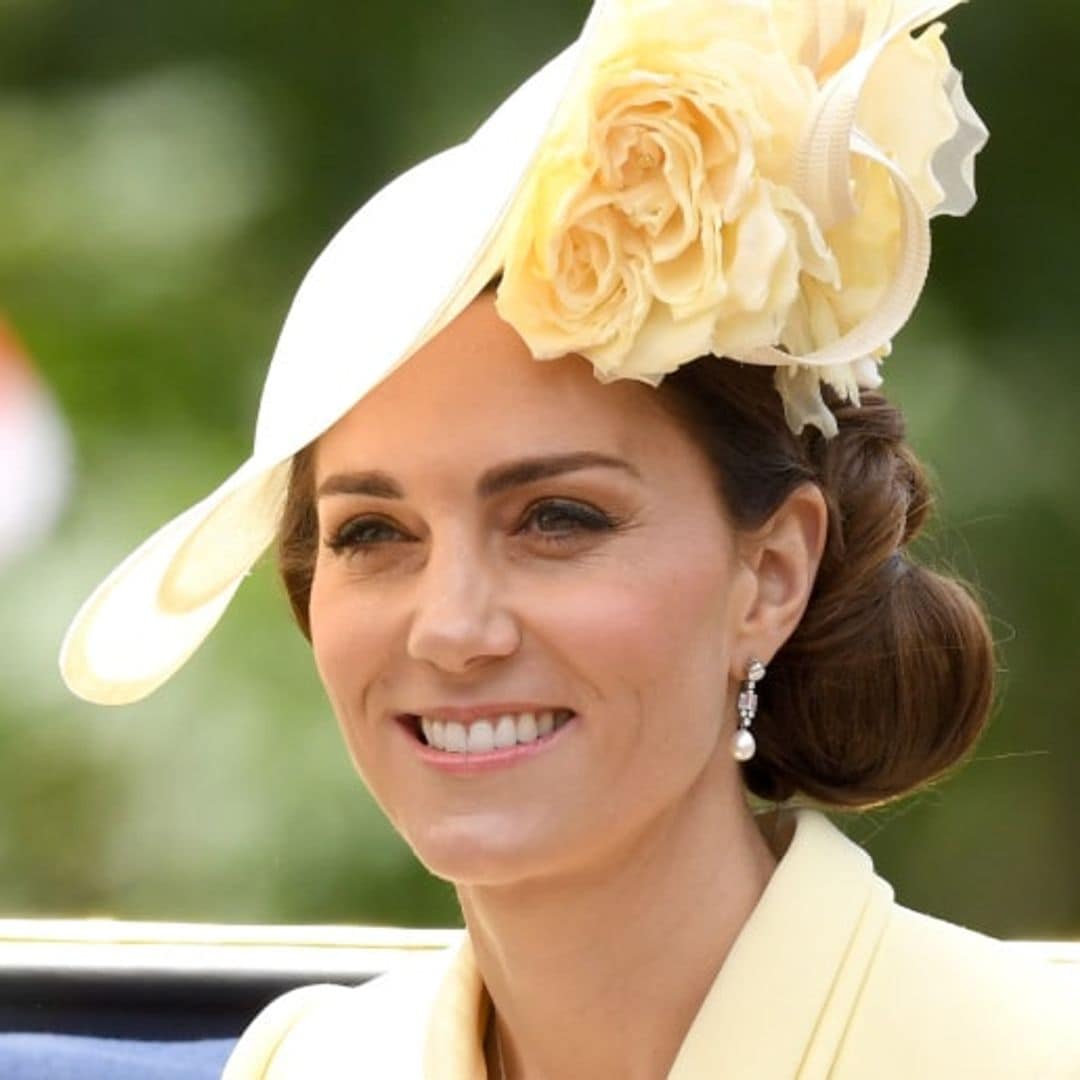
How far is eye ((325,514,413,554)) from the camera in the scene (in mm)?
1484

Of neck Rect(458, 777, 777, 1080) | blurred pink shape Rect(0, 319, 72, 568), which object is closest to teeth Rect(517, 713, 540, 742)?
neck Rect(458, 777, 777, 1080)

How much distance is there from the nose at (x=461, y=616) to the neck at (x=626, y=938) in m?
0.17

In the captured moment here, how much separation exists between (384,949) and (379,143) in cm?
115

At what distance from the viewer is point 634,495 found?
56.7 inches

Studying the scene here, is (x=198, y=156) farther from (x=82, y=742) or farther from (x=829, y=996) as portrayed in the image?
(x=829, y=996)

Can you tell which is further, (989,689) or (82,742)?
(82,742)

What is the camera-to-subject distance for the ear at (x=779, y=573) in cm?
152

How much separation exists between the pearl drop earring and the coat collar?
0.09 metres

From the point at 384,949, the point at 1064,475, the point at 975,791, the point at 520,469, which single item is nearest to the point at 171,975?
the point at 384,949

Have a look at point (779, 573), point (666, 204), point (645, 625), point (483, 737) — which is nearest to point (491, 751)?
point (483, 737)

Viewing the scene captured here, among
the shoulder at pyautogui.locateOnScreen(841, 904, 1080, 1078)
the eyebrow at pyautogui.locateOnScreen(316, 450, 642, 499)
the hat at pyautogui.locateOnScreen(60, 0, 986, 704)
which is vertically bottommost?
the shoulder at pyautogui.locateOnScreen(841, 904, 1080, 1078)

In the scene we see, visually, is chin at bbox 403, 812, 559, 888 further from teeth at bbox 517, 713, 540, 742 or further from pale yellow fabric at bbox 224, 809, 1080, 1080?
pale yellow fabric at bbox 224, 809, 1080, 1080

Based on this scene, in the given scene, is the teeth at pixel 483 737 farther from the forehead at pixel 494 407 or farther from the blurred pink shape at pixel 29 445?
the blurred pink shape at pixel 29 445

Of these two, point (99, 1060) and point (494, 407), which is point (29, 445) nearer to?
point (99, 1060)
